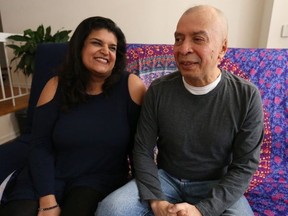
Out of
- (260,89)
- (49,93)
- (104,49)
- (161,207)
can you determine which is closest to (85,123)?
(49,93)

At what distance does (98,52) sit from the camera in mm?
1125

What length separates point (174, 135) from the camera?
1071mm

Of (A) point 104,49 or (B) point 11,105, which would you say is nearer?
(A) point 104,49

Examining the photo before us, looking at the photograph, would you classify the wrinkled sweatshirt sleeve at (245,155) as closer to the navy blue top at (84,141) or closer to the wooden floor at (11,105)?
the navy blue top at (84,141)

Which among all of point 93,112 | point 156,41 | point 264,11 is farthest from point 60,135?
point 264,11

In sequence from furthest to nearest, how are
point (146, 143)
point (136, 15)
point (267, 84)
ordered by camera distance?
point (136, 15), point (267, 84), point (146, 143)

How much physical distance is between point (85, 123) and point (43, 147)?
0.24 meters

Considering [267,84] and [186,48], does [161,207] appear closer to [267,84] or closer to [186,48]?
[186,48]

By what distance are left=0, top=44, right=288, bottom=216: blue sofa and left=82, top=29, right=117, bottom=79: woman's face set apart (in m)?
0.46

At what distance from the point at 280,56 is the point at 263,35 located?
2.35 ft

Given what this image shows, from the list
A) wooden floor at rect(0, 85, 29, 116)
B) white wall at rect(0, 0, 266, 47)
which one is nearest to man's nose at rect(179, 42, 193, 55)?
white wall at rect(0, 0, 266, 47)

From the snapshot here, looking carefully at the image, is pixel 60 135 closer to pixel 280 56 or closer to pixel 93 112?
pixel 93 112

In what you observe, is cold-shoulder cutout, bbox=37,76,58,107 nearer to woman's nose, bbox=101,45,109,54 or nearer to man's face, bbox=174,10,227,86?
woman's nose, bbox=101,45,109,54

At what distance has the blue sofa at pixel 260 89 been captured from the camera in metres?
1.22
